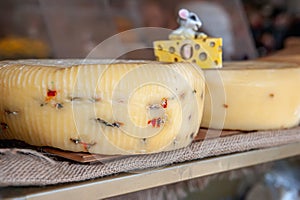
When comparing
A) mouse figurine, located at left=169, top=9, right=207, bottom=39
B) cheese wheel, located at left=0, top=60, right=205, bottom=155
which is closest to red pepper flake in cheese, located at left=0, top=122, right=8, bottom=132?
cheese wheel, located at left=0, top=60, right=205, bottom=155

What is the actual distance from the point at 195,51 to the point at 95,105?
205 millimetres

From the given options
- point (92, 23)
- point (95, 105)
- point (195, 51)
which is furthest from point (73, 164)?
point (92, 23)

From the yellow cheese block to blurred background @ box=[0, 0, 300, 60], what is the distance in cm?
33

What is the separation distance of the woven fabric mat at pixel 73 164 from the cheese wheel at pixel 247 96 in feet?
0.17

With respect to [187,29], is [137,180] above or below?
below

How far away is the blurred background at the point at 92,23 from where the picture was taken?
102cm

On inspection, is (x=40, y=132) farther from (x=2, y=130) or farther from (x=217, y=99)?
(x=217, y=99)

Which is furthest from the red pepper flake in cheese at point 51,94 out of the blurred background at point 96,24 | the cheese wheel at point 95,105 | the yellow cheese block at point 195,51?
the blurred background at point 96,24

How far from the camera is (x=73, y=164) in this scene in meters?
0.39

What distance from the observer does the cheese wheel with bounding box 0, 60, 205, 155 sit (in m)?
0.39

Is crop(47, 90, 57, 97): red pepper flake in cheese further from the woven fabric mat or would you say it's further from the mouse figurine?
the mouse figurine

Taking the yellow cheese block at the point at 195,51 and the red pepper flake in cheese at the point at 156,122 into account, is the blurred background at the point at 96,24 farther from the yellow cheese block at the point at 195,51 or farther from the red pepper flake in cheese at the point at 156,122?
the red pepper flake in cheese at the point at 156,122

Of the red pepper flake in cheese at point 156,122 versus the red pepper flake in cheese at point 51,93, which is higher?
the red pepper flake in cheese at point 51,93

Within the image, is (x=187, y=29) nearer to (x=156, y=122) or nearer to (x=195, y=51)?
(x=195, y=51)
